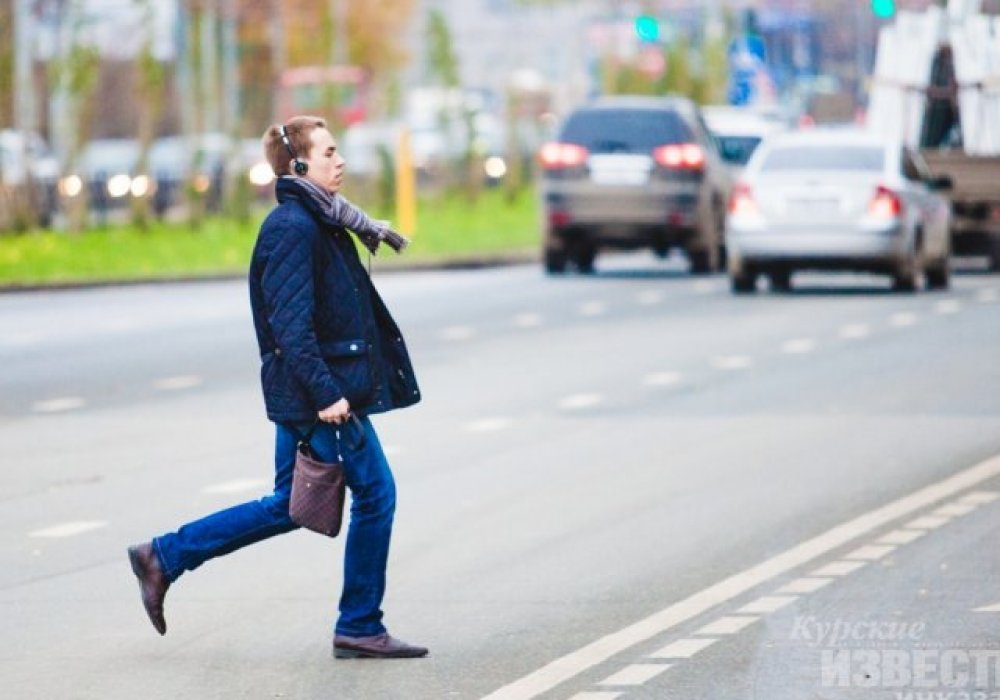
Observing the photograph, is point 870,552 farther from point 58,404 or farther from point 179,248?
point 179,248

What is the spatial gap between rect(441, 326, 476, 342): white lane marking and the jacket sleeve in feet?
48.0

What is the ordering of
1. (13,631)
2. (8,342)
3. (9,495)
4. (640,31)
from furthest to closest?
(640,31), (8,342), (9,495), (13,631)

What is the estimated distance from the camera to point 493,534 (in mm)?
12062

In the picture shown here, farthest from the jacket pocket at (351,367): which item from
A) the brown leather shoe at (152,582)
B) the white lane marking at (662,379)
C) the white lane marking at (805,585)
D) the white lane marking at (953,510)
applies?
the white lane marking at (662,379)

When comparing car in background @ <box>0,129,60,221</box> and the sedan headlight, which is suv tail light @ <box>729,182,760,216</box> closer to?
car in background @ <box>0,129,60,221</box>

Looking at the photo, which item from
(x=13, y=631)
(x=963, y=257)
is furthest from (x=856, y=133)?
(x=13, y=631)

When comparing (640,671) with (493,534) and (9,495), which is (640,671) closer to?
(493,534)

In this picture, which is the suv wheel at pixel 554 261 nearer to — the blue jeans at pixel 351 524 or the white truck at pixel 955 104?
the white truck at pixel 955 104

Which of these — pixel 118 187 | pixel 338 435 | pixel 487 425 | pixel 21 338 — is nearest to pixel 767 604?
pixel 338 435

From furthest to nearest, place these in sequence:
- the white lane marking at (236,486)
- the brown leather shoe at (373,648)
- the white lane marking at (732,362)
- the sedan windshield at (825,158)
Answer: the sedan windshield at (825,158) → the white lane marking at (732,362) → the white lane marking at (236,486) → the brown leather shoe at (373,648)

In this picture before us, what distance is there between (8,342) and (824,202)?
27.3 feet

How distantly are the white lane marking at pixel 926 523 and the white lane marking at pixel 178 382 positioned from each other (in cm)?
796

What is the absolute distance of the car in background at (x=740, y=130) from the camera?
36219 mm

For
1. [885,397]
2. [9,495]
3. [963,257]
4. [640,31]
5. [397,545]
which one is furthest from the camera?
[640,31]
